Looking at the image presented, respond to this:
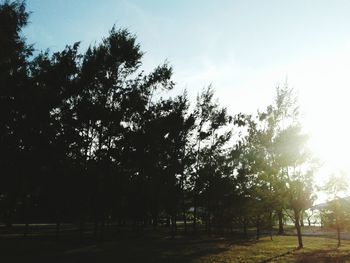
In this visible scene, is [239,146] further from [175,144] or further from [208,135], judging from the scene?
[175,144]

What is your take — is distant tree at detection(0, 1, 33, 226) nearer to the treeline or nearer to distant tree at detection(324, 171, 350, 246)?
the treeline

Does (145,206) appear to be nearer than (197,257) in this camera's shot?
No

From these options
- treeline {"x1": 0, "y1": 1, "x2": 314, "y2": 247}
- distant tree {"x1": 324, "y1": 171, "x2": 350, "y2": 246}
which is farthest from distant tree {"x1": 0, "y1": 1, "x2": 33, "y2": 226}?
distant tree {"x1": 324, "y1": 171, "x2": 350, "y2": 246}

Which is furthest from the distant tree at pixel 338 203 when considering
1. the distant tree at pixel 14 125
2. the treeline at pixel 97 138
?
the distant tree at pixel 14 125

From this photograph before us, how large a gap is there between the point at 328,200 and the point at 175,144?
19.8 metres

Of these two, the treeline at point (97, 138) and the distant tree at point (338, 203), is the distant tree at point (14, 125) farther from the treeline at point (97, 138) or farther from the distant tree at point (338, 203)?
the distant tree at point (338, 203)

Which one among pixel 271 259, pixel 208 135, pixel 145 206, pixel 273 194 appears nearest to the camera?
pixel 271 259

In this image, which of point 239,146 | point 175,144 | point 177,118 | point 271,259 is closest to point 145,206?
point 175,144

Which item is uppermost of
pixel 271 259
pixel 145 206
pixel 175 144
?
pixel 175 144

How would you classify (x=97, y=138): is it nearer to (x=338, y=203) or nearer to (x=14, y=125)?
(x=14, y=125)

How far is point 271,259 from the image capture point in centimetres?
2467

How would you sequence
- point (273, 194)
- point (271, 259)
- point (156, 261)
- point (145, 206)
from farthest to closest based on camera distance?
point (145, 206), point (273, 194), point (271, 259), point (156, 261)

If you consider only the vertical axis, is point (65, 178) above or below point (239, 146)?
below

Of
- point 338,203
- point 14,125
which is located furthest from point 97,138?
point 338,203
